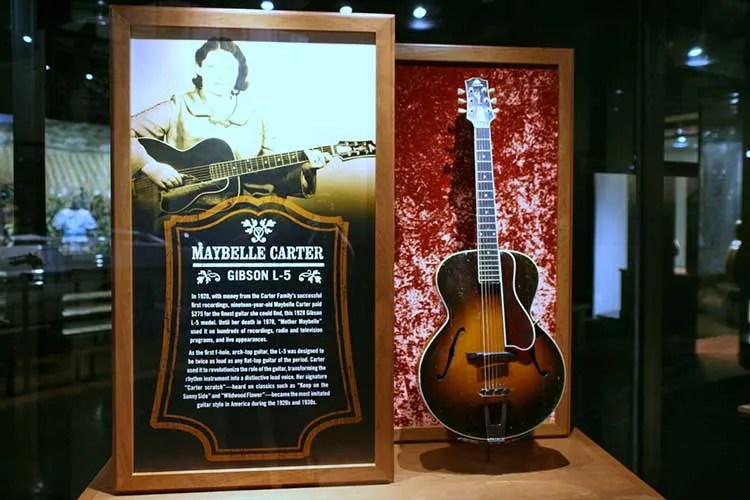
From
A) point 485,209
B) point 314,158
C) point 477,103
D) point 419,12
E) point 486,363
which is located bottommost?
point 486,363

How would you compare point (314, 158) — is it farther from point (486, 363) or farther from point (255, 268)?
point (486, 363)

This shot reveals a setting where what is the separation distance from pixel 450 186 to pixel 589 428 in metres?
0.81

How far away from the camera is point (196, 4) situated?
5.33 feet

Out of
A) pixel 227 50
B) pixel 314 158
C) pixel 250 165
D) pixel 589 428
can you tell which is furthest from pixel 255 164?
pixel 589 428

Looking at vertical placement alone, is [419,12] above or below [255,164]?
above

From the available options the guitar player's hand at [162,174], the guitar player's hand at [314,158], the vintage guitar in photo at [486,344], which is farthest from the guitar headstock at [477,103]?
the guitar player's hand at [162,174]

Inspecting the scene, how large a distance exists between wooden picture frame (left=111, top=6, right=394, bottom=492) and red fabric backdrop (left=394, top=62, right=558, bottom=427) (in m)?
0.22

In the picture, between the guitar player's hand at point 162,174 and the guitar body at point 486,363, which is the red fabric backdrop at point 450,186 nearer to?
the guitar body at point 486,363

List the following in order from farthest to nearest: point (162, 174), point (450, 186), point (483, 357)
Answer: point (450, 186), point (483, 357), point (162, 174)

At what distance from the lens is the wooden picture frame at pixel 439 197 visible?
5.47 feet

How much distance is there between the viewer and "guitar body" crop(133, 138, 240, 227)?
55.6 inches

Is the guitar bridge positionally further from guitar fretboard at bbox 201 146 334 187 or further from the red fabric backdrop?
guitar fretboard at bbox 201 146 334 187

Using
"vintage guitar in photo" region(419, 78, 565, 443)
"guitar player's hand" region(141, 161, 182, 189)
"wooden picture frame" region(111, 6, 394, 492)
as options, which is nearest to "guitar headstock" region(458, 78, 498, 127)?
"vintage guitar in photo" region(419, 78, 565, 443)

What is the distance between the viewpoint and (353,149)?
1447mm
